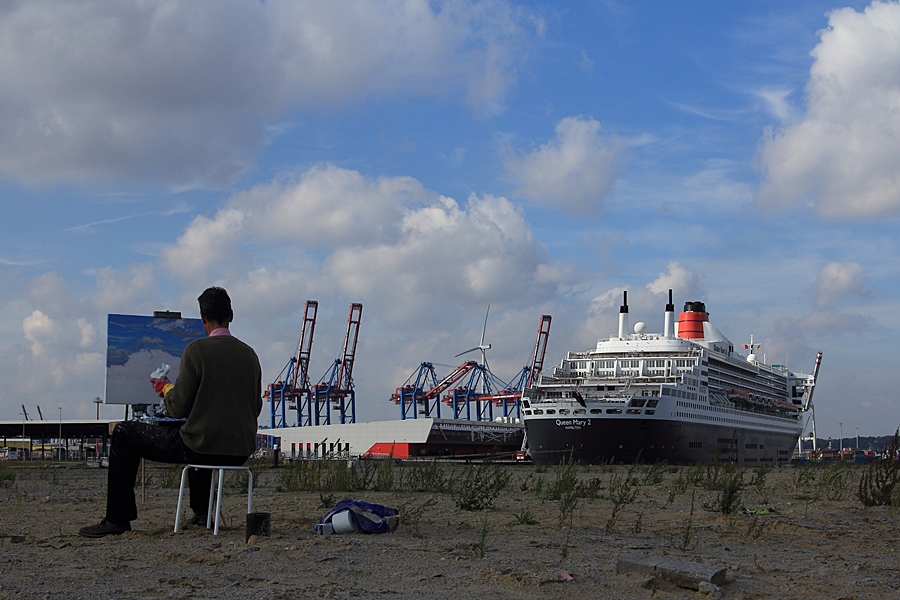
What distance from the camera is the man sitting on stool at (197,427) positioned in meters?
5.54

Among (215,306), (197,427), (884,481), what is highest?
(215,306)

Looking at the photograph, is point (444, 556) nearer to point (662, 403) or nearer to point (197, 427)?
point (197, 427)

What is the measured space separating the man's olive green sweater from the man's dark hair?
24cm

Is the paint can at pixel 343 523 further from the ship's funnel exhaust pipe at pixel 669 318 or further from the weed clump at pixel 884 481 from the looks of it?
the ship's funnel exhaust pipe at pixel 669 318

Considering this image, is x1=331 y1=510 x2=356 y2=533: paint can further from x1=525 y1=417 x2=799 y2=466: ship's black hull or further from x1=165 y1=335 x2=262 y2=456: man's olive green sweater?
x1=525 y1=417 x2=799 y2=466: ship's black hull

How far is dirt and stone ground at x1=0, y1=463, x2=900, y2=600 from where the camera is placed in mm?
4055

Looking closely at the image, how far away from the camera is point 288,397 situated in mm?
98438

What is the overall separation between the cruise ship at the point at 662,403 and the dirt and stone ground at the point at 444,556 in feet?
99.0

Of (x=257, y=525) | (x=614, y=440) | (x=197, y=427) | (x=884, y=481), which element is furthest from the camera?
(x=614, y=440)

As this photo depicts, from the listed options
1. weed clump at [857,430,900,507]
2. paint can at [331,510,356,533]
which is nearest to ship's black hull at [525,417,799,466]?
weed clump at [857,430,900,507]

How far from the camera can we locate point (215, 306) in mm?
5910

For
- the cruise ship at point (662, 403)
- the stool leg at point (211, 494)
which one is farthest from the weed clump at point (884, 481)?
the cruise ship at point (662, 403)

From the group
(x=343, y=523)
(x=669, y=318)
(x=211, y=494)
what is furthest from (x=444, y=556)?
(x=669, y=318)

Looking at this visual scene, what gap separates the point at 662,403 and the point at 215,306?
39.8 m
